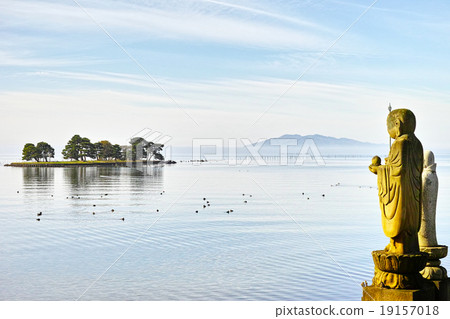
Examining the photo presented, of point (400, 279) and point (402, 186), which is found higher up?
point (402, 186)

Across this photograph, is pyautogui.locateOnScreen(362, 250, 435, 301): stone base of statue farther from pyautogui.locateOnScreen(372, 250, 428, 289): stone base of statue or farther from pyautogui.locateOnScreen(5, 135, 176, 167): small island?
pyautogui.locateOnScreen(5, 135, 176, 167): small island

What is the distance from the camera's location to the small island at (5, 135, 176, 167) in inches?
5172

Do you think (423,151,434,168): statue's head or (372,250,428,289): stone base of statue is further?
(423,151,434,168): statue's head

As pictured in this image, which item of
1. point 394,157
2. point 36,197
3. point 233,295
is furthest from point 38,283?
point 36,197

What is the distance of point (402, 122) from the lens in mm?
7328

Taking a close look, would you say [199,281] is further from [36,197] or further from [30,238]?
[36,197]

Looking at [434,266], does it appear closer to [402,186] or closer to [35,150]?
[402,186]

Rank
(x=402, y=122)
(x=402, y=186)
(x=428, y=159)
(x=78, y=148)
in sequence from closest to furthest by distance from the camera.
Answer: (x=402, y=186) < (x=402, y=122) < (x=428, y=159) < (x=78, y=148)

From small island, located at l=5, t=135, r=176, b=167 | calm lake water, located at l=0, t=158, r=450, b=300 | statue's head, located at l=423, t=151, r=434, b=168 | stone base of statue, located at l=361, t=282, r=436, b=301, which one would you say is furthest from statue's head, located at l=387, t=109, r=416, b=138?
small island, located at l=5, t=135, r=176, b=167

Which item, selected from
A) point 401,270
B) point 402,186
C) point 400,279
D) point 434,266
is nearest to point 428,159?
point 402,186

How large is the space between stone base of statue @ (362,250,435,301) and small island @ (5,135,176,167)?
396ft

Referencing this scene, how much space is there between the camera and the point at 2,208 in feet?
123

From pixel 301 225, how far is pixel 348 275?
11.9m

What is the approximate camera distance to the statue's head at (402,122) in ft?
24.0
